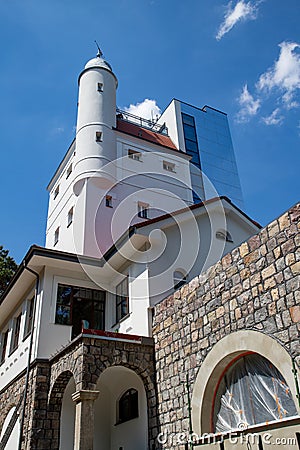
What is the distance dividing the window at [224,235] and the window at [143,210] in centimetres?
466

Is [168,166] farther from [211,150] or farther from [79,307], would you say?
[79,307]

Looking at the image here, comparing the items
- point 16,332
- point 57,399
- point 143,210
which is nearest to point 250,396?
point 57,399

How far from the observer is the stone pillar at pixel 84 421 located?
7844 mm

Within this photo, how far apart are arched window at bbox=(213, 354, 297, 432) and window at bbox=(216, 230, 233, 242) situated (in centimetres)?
599

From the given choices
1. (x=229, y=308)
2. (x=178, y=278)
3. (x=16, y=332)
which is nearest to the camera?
(x=229, y=308)

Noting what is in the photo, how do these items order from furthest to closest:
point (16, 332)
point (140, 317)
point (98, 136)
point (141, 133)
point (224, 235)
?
point (141, 133), point (98, 136), point (16, 332), point (224, 235), point (140, 317)

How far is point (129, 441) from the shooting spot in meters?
9.71

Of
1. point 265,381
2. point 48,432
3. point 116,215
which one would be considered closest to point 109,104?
point 116,215

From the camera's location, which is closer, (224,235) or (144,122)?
(224,235)

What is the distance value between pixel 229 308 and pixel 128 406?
4547 millimetres

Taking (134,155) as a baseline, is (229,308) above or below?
below

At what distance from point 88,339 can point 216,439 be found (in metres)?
3.39

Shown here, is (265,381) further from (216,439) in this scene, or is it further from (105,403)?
(105,403)

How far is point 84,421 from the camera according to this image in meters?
8.04
